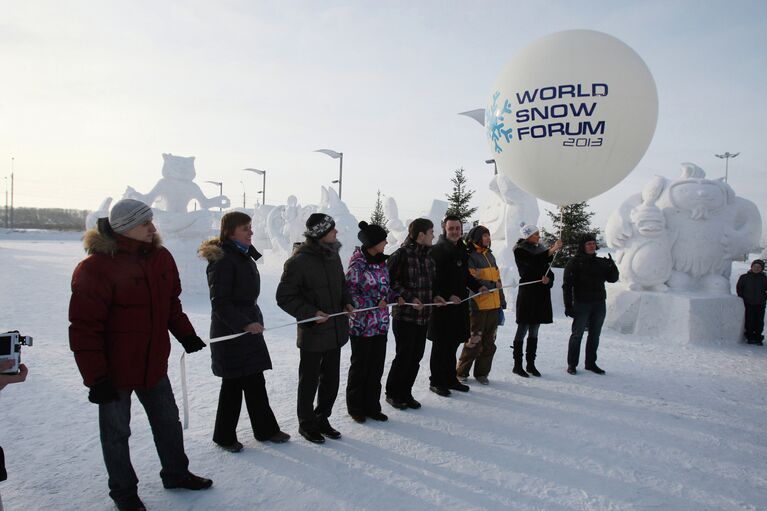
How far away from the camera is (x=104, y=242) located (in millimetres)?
2312

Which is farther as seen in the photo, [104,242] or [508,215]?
[508,215]

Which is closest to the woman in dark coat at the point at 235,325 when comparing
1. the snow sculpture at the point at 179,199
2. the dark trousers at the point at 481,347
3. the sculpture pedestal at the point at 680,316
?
the dark trousers at the point at 481,347

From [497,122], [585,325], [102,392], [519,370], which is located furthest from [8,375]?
[585,325]

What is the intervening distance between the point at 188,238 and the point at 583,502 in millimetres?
11218

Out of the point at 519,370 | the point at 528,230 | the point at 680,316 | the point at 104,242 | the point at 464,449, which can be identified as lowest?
the point at 464,449

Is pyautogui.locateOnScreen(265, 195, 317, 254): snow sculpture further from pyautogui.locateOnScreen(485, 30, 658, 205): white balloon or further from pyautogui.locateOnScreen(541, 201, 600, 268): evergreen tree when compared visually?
pyautogui.locateOnScreen(485, 30, 658, 205): white balloon

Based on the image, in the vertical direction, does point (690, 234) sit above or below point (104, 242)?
above

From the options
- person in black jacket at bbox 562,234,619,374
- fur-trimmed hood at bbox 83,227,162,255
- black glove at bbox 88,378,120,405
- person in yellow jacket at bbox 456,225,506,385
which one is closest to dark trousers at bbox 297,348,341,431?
black glove at bbox 88,378,120,405

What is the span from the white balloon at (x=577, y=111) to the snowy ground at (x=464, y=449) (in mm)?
1988

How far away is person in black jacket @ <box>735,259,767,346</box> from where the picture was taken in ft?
22.7

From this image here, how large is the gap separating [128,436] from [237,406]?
0.82 m

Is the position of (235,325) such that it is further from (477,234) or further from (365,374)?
(477,234)

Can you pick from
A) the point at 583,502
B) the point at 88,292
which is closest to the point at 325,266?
the point at 88,292

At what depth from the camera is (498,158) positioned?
15.8ft
